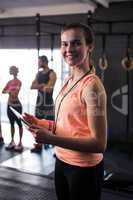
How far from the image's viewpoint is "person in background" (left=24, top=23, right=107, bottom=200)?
36.0 inches

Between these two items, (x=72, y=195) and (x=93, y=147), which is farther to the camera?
(x=72, y=195)

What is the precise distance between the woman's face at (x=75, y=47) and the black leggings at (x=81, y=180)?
1.13 feet

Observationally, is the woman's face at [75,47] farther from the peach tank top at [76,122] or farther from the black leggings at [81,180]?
the black leggings at [81,180]

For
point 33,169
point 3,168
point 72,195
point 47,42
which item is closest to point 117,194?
point 33,169

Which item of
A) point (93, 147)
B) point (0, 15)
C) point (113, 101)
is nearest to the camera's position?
point (93, 147)

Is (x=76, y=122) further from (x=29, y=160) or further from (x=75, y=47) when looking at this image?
(x=29, y=160)

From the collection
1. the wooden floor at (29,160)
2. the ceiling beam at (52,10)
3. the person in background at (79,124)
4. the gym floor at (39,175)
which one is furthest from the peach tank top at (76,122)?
the ceiling beam at (52,10)

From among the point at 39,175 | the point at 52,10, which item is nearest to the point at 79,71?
the point at 39,175

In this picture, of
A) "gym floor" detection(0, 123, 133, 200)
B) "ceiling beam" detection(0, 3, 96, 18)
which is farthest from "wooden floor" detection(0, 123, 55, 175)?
"ceiling beam" detection(0, 3, 96, 18)

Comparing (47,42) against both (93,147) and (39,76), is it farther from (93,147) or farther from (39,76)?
(93,147)

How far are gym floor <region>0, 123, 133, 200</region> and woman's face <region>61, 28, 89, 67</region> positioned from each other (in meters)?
1.95

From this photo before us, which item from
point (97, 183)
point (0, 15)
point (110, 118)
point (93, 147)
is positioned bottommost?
point (110, 118)

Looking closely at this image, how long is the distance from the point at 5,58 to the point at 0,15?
77 cm

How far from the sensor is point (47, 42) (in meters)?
5.04
